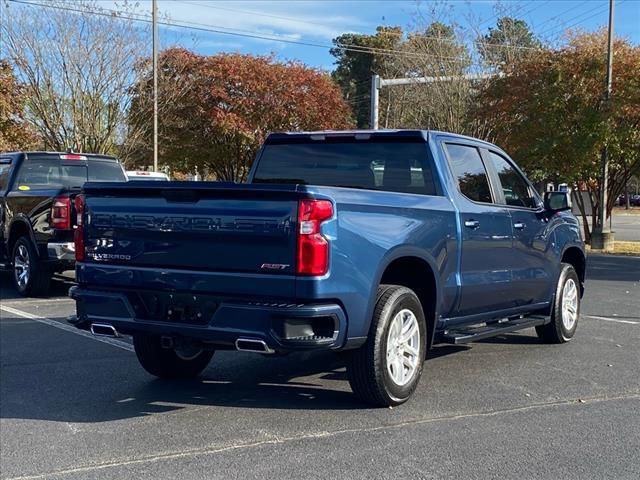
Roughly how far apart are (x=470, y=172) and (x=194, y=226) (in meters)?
2.79

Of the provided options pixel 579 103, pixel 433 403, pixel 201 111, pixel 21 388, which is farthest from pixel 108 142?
pixel 433 403

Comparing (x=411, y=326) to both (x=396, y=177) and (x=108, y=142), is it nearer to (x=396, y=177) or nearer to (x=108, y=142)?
(x=396, y=177)

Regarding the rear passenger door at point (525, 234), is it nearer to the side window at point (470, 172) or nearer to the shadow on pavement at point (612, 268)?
the side window at point (470, 172)

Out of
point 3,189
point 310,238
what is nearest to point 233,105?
point 3,189

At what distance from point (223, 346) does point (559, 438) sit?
2274 millimetres

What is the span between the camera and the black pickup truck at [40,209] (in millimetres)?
10945

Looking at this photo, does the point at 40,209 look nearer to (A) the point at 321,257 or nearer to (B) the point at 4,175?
(B) the point at 4,175

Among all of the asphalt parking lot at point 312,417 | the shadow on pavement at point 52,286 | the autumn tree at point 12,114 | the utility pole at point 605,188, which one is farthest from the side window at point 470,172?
the autumn tree at point 12,114

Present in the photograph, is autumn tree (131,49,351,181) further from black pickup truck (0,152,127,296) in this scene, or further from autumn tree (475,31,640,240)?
black pickup truck (0,152,127,296)

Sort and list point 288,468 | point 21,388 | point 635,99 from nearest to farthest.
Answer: point 288,468 < point 21,388 < point 635,99

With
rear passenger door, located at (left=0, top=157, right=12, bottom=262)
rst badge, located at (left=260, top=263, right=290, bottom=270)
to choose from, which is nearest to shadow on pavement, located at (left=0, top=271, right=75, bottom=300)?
rear passenger door, located at (left=0, top=157, right=12, bottom=262)

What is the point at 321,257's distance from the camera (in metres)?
4.92

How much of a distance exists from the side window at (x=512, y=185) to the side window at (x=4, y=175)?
311 inches

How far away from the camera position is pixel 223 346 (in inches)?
207
